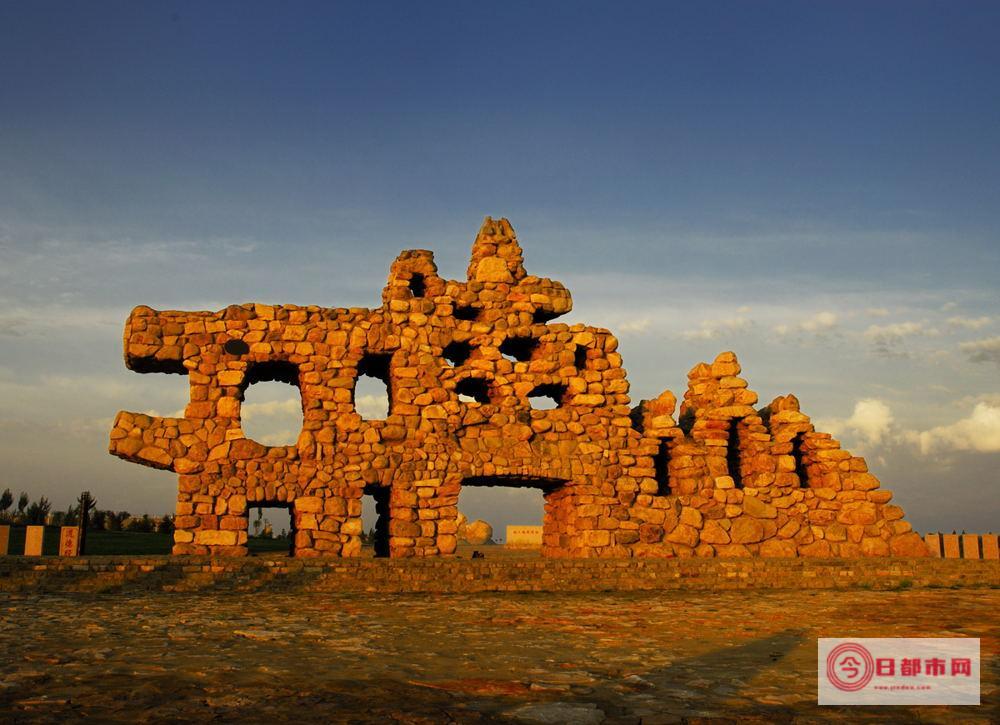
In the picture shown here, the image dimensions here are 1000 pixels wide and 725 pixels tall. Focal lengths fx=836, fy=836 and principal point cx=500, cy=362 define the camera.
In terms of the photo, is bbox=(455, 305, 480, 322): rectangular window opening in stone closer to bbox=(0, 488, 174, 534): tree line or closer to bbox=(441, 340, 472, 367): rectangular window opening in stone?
bbox=(441, 340, 472, 367): rectangular window opening in stone

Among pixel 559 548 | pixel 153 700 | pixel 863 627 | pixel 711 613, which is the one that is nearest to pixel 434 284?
pixel 559 548

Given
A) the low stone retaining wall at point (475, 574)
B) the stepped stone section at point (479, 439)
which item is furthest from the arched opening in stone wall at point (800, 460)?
the low stone retaining wall at point (475, 574)

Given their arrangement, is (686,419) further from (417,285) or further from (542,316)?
(417,285)

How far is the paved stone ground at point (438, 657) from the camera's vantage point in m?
4.15

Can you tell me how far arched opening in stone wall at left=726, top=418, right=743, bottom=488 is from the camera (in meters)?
15.0

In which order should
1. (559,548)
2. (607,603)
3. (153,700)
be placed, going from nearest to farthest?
1. (153,700)
2. (607,603)
3. (559,548)

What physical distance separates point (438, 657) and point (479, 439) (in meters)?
7.69

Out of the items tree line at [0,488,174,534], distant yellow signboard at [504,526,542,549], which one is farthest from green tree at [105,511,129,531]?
distant yellow signboard at [504,526,542,549]

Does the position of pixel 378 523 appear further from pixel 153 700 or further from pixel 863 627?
pixel 153 700

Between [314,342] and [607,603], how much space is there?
6181mm

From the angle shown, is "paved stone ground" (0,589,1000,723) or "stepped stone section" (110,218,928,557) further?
"stepped stone section" (110,218,928,557)

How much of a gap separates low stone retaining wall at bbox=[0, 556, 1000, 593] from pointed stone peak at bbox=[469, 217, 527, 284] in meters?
5.08

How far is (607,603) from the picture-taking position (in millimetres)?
9805

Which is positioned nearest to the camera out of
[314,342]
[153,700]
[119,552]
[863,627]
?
[153,700]
